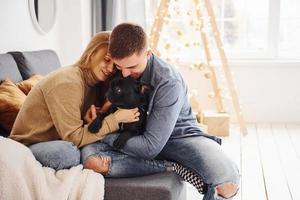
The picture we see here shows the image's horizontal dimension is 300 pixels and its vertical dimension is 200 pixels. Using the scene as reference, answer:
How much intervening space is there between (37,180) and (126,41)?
26.1 inches

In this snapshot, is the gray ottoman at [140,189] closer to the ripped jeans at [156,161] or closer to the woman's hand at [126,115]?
the ripped jeans at [156,161]

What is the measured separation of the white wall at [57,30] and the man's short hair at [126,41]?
1.54 meters

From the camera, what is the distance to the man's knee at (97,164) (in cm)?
193

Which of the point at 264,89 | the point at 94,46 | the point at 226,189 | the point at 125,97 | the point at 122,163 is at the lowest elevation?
the point at 264,89

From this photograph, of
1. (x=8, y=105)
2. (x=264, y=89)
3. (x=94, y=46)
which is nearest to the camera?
(x=94, y=46)

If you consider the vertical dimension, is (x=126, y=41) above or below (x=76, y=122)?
above

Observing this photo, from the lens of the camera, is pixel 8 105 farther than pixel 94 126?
Yes

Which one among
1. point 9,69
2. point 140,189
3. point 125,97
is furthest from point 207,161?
point 9,69

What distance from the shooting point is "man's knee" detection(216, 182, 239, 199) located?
6.53ft

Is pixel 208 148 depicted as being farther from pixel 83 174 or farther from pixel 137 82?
pixel 83 174

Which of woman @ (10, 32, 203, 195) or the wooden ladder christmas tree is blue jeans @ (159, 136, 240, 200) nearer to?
woman @ (10, 32, 203, 195)

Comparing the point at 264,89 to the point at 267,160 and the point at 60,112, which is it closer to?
the point at 267,160

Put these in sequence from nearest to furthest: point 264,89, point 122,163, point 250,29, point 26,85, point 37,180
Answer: point 37,180 < point 122,163 < point 26,85 < point 264,89 < point 250,29

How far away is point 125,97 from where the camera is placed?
6.61 ft
